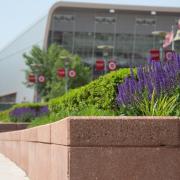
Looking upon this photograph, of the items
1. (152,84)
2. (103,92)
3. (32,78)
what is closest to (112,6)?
(32,78)

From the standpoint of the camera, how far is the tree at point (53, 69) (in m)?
64.1

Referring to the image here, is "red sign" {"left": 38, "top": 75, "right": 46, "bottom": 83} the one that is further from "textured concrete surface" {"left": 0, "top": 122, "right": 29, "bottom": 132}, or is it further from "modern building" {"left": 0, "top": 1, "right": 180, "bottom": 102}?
"textured concrete surface" {"left": 0, "top": 122, "right": 29, "bottom": 132}

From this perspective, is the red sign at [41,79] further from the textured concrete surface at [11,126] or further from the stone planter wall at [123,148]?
the stone planter wall at [123,148]

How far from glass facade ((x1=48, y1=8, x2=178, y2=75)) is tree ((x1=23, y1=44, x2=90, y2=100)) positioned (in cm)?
1927

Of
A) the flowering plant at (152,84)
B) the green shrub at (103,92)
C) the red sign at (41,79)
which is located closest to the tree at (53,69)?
the red sign at (41,79)

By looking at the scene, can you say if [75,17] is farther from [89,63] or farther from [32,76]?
[32,76]

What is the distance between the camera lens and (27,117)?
34.3m

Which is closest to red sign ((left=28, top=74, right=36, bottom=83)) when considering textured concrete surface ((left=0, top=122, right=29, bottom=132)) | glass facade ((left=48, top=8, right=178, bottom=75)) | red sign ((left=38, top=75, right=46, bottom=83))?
red sign ((left=38, top=75, right=46, bottom=83))

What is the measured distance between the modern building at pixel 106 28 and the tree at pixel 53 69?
1765 cm

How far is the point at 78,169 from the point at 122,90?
6.27 feet

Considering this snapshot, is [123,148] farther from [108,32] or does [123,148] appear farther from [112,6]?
[108,32]

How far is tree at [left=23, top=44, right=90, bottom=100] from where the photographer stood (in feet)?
210

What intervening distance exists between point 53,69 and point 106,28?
26898 millimetres

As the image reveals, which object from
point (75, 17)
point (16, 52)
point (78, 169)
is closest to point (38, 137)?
point (78, 169)
